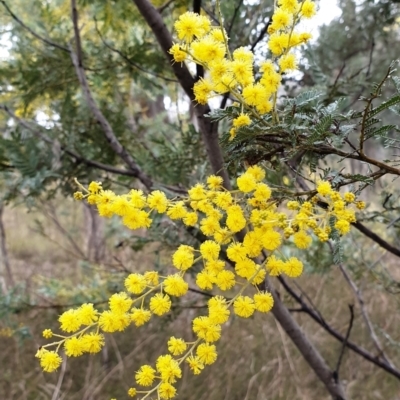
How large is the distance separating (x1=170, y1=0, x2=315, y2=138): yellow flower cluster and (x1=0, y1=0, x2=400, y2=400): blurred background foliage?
0.21ft

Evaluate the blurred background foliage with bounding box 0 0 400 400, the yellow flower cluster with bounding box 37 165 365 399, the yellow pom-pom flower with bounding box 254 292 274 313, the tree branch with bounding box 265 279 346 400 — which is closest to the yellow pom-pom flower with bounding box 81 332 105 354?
the yellow flower cluster with bounding box 37 165 365 399

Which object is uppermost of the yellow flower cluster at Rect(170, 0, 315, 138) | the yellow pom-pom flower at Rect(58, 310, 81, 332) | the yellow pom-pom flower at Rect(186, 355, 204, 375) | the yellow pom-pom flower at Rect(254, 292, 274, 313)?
the yellow flower cluster at Rect(170, 0, 315, 138)

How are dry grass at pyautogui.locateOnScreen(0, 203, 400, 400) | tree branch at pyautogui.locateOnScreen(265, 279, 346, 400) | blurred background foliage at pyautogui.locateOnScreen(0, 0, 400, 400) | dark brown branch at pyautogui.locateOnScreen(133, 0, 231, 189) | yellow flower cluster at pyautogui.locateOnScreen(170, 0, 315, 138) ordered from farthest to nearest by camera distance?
dry grass at pyautogui.locateOnScreen(0, 203, 400, 400), blurred background foliage at pyautogui.locateOnScreen(0, 0, 400, 400), tree branch at pyautogui.locateOnScreen(265, 279, 346, 400), dark brown branch at pyautogui.locateOnScreen(133, 0, 231, 189), yellow flower cluster at pyautogui.locateOnScreen(170, 0, 315, 138)

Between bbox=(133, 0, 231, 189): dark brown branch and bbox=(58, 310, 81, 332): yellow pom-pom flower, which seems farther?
bbox=(133, 0, 231, 189): dark brown branch

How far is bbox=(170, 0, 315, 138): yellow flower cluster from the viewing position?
57 centimetres

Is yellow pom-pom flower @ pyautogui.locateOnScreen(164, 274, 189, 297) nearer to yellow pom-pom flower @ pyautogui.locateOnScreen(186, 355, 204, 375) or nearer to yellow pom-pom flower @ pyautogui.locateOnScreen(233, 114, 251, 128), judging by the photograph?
yellow pom-pom flower @ pyautogui.locateOnScreen(186, 355, 204, 375)

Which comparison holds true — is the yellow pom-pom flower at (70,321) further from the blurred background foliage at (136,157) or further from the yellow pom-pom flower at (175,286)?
the blurred background foliage at (136,157)

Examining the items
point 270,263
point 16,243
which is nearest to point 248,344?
point 270,263

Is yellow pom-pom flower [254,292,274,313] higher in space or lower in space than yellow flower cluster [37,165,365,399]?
lower

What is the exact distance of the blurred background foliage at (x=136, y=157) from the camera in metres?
1.42

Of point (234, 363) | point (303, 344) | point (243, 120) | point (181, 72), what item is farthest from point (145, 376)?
point (234, 363)

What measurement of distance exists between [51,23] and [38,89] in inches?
12.1

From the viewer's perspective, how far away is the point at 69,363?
10.6ft

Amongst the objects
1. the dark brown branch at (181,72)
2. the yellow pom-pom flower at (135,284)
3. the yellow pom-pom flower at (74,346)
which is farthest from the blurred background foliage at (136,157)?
the yellow pom-pom flower at (74,346)
